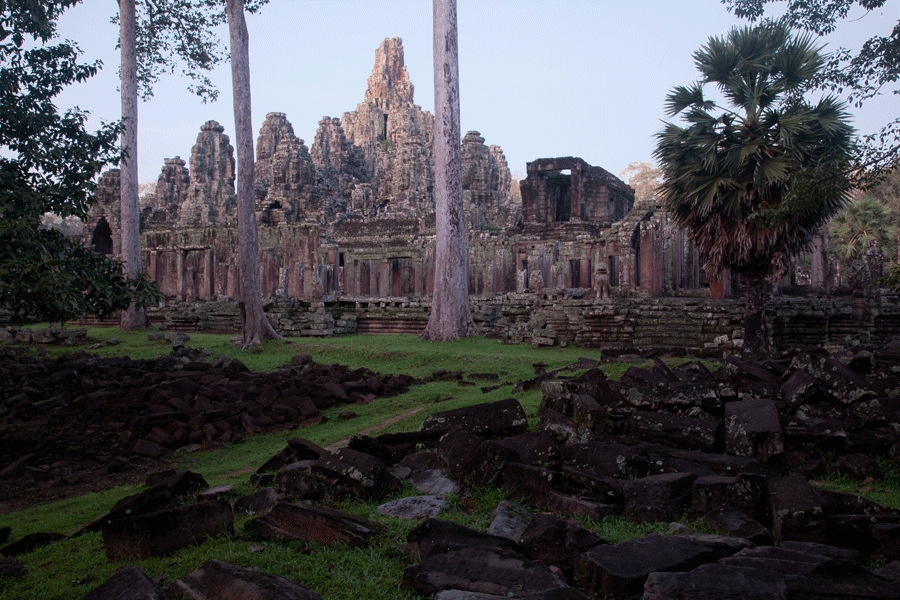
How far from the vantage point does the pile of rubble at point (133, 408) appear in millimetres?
7605

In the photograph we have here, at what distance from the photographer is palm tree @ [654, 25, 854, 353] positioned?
1162 centimetres

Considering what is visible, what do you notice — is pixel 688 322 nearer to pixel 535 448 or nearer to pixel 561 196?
pixel 535 448

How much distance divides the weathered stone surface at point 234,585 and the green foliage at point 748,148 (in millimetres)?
10150

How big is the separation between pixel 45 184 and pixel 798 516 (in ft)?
29.0

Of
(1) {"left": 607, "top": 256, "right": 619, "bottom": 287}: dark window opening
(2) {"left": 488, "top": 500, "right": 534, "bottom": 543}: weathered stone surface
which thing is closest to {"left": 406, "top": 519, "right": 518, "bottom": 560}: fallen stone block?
(2) {"left": 488, "top": 500, "right": 534, "bottom": 543}: weathered stone surface

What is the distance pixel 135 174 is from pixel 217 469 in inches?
662

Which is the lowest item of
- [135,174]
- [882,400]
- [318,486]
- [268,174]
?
[318,486]

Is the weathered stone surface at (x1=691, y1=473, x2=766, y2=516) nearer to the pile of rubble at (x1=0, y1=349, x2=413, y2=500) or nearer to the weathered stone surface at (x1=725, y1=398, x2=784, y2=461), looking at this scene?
the weathered stone surface at (x1=725, y1=398, x2=784, y2=461)

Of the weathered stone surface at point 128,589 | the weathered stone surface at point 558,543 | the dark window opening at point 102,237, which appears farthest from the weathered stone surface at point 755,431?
the dark window opening at point 102,237

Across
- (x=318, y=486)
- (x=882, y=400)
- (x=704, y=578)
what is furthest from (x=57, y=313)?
(x=882, y=400)

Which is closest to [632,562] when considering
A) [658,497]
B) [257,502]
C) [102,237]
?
[658,497]

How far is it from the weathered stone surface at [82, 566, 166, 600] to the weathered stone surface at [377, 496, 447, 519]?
1.51m

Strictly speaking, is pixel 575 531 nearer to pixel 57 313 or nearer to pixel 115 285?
pixel 57 313

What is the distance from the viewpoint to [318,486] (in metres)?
4.54
